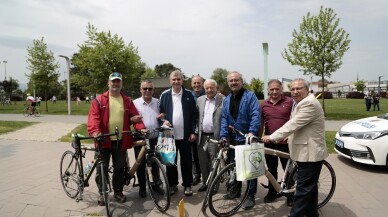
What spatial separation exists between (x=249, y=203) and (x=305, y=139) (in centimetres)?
144

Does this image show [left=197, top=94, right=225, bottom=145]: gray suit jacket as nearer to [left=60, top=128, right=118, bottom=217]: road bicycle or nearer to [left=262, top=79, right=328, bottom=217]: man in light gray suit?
[left=262, top=79, right=328, bottom=217]: man in light gray suit

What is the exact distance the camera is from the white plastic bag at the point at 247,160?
11.9ft

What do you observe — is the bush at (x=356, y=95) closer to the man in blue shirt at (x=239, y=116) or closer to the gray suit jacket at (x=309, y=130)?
the man in blue shirt at (x=239, y=116)

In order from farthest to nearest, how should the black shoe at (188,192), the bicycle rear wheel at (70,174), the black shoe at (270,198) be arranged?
1. the black shoe at (188,192)
2. the bicycle rear wheel at (70,174)
3. the black shoe at (270,198)

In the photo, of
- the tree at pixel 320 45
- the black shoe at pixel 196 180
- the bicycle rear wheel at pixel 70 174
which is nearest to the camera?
the bicycle rear wheel at pixel 70 174

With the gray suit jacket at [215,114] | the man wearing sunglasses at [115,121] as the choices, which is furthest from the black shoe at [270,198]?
the man wearing sunglasses at [115,121]

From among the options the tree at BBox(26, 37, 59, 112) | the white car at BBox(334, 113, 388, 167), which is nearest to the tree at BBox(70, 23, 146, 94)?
Answer: the tree at BBox(26, 37, 59, 112)

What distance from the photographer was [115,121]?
4.37 meters

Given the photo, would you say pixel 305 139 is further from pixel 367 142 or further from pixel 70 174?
pixel 70 174

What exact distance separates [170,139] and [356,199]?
10.2 ft

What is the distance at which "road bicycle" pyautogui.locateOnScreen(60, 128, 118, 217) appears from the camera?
156 inches

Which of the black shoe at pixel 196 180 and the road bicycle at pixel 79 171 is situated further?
the black shoe at pixel 196 180

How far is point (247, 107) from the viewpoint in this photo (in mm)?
4207

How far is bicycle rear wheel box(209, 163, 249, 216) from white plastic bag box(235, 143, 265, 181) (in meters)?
0.25
